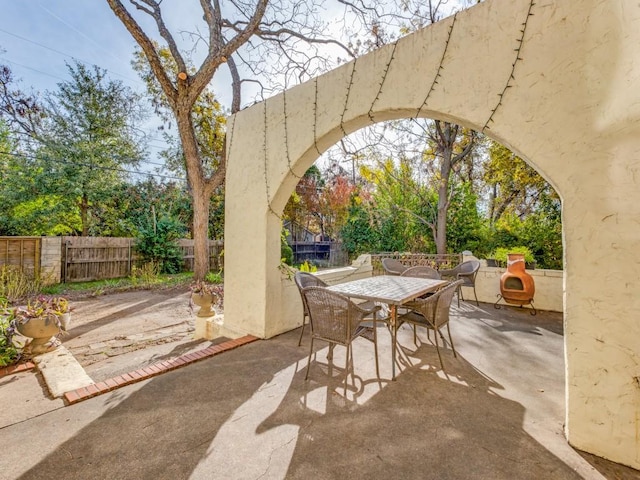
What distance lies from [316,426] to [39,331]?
357 centimetres

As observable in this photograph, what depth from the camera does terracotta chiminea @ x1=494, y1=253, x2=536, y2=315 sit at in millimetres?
4910

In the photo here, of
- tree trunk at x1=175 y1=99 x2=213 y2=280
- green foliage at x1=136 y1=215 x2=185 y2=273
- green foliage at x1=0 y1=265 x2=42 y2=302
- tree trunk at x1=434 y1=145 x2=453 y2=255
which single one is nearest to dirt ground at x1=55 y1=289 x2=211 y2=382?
green foliage at x1=0 y1=265 x2=42 y2=302

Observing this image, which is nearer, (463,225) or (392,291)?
(392,291)

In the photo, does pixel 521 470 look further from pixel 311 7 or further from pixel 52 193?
pixel 52 193

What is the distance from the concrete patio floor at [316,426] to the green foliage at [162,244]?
371 inches

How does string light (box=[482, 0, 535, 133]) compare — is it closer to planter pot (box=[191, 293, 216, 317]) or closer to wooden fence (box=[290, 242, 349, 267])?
planter pot (box=[191, 293, 216, 317])

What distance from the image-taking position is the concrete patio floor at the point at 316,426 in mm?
1644

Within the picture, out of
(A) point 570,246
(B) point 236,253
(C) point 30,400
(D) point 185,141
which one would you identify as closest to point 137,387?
(C) point 30,400

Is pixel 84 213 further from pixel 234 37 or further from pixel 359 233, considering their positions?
pixel 359 233

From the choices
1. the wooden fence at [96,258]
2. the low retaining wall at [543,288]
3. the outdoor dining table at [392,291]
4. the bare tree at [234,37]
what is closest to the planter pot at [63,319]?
the outdoor dining table at [392,291]

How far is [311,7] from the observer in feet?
17.6

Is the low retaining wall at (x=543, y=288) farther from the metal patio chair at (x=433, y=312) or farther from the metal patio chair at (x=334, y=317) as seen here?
the metal patio chair at (x=334, y=317)

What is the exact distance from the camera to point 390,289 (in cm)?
331

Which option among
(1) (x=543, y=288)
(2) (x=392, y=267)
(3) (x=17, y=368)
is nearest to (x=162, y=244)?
(3) (x=17, y=368)
